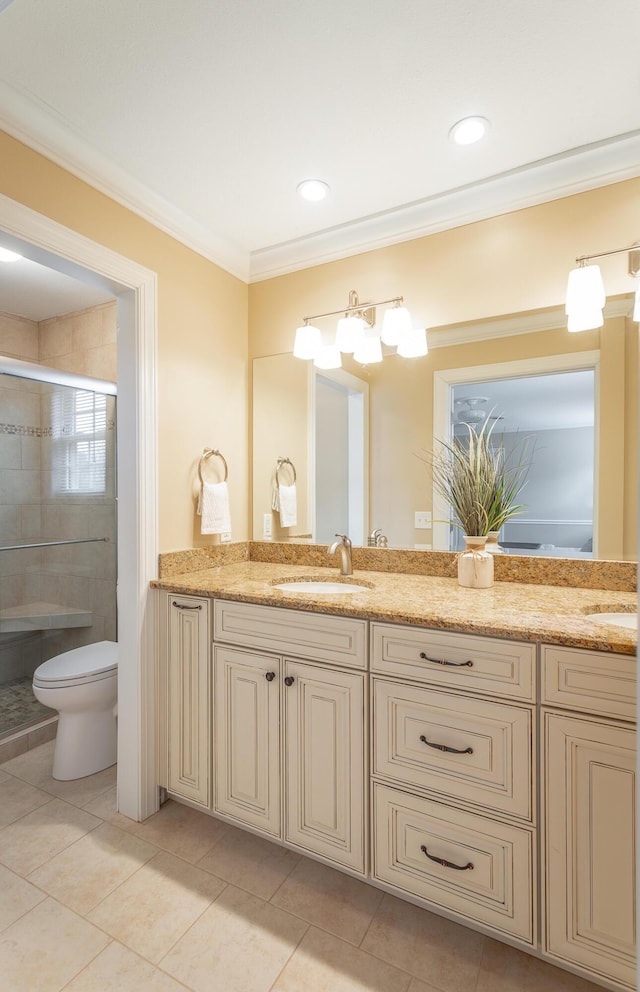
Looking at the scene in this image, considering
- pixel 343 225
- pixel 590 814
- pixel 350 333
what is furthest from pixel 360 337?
pixel 590 814

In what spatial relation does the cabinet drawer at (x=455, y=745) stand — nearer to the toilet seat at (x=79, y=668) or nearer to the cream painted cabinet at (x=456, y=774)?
the cream painted cabinet at (x=456, y=774)

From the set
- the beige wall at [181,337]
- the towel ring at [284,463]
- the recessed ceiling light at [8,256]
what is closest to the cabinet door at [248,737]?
the beige wall at [181,337]

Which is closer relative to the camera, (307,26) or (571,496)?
(307,26)

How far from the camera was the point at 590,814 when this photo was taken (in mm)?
1175

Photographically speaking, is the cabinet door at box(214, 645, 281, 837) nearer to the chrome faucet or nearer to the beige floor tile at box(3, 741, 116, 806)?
the chrome faucet

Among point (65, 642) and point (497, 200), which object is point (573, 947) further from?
point (65, 642)

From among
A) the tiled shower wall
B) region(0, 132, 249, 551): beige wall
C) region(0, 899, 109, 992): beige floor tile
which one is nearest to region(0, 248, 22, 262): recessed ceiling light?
the tiled shower wall

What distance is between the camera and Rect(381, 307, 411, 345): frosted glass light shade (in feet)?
6.52

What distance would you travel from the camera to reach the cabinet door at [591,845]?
44.8 inches

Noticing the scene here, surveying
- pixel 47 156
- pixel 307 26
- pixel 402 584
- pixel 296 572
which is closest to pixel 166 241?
pixel 47 156

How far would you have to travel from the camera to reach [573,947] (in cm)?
119

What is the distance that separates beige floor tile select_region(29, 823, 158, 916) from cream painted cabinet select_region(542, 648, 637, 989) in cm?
130

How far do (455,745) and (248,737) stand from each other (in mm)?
733

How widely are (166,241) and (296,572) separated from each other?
150cm
